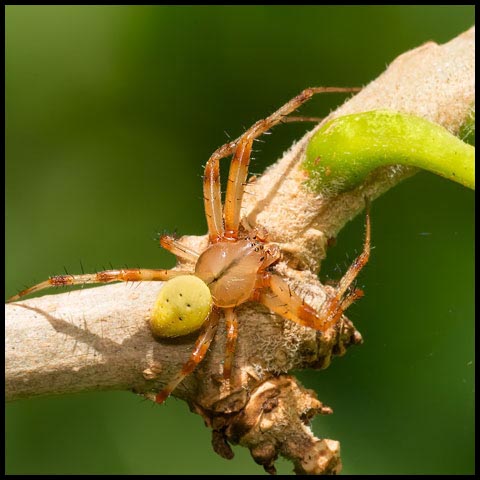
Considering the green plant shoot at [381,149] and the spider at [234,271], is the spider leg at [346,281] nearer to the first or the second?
the spider at [234,271]

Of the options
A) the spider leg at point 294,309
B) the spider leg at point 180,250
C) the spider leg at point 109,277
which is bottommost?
the spider leg at point 294,309

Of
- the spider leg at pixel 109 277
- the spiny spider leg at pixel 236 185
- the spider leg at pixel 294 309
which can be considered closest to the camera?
the spider leg at pixel 294 309

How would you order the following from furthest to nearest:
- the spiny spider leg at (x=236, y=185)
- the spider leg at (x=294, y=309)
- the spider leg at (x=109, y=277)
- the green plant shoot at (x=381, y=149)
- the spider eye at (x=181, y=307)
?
1. the spiny spider leg at (x=236, y=185)
2. the spider leg at (x=109, y=277)
3. the spider leg at (x=294, y=309)
4. the spider eye at (x=181, y=307)
5. the green plant shoot at (x=381, y=149)

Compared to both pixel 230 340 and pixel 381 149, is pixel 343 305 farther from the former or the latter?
pixel 381 149

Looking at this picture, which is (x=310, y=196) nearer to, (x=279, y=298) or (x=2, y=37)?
(x=279, y=298)

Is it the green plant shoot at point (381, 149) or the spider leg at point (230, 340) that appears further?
the spider leg at point (230, 340)

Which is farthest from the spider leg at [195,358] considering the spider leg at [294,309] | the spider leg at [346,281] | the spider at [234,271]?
the spider leg at [346,281]

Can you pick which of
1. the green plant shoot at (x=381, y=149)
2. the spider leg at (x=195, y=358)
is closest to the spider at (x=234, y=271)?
the spider leg at (x=195, y=358)

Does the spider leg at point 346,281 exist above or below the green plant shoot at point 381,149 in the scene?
below
